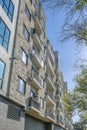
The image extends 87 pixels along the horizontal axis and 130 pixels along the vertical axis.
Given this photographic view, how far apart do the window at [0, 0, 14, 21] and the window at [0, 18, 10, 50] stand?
1490 millimetres

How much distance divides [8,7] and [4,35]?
2.93 meters

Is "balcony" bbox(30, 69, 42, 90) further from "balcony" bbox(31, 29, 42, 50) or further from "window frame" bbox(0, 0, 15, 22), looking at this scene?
"window frame" bbox(0, 0, 15, 22)

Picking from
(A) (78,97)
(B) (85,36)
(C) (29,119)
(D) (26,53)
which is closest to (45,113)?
(C) (29,119)

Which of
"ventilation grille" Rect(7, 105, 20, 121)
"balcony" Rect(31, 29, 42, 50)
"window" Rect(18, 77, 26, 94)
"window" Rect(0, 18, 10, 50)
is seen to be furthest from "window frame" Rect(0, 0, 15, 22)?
"ventilation grille" Rect(7, 105, 20, 121)

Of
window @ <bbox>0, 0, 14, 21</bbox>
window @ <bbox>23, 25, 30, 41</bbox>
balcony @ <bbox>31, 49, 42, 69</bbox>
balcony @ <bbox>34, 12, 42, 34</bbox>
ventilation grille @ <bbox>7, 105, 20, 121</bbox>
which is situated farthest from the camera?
balcony @ <bbox>34, 12, 42, 34</bbox>

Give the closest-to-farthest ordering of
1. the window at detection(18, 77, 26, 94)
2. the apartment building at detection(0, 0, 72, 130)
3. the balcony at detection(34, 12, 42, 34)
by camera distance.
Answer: the apartment building at detection(0, 0, 72, 130)
the window at detection(18, 77, 26, 94)
the balcony at detection(34, 12, 42, 34)

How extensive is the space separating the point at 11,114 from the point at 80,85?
9.43 m

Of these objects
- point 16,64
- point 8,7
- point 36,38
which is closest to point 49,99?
point 36,38

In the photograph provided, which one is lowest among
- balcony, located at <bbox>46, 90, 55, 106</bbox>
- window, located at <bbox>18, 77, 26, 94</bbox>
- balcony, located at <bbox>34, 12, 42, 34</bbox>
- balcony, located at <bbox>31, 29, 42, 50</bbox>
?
window, located at <bbox>18, 77, 26, 94</bbox>

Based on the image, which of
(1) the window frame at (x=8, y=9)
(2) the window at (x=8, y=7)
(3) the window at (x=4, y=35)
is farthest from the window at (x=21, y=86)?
(2) the window at (x=8, y=7)

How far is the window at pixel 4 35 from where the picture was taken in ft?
47.4

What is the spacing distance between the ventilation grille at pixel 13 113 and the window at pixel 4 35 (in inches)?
196

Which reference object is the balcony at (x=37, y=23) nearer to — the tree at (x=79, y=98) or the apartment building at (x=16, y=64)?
the apartment building at (x=16, y=64)

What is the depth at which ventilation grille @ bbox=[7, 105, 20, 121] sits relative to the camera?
48.8 ft
